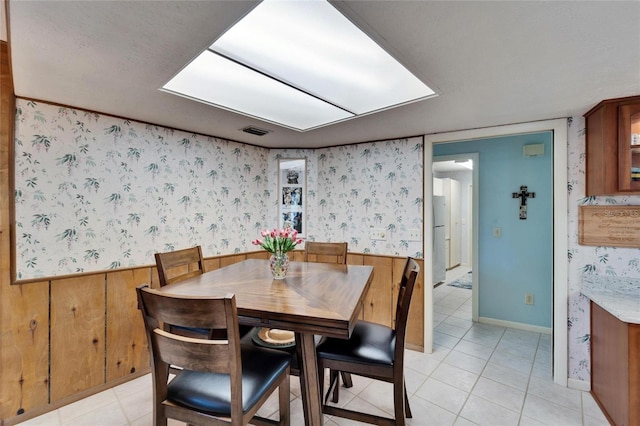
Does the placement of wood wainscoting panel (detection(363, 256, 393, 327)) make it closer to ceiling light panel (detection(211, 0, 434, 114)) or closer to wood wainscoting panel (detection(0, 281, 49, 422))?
ceiling light panel (detection(211, 0, 434, 114))

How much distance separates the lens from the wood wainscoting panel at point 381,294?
2979 millimetres

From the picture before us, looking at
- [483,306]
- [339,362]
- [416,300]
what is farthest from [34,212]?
[483,306]

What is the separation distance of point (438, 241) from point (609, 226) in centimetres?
305

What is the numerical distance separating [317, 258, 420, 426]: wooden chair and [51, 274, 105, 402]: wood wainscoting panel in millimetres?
1721

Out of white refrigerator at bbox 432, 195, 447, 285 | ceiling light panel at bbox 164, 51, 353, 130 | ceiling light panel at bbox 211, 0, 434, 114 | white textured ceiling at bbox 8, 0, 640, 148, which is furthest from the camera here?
white refrigerator at bbox 432, 195, 447, 285

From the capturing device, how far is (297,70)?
5.18 ft

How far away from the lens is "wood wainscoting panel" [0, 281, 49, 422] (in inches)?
71.1

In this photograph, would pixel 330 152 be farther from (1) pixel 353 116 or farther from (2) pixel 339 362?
(2) pixel 339 362

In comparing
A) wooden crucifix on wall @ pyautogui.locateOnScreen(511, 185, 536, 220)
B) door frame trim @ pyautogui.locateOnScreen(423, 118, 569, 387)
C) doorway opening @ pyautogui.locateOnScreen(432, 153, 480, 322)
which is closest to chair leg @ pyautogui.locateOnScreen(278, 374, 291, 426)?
door frame trim @ pyautogui.locateOnScreen(423, 118, 569, 387)

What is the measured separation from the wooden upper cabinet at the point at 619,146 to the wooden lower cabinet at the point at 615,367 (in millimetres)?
855

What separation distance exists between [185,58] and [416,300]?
8.80 feet

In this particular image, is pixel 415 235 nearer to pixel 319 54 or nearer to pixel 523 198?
pixel 523 198

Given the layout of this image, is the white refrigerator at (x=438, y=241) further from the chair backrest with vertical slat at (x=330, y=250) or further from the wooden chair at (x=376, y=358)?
the wooden chair at (x=376, y=358)

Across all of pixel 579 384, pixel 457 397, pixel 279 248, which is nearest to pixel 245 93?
pixel 279 248
